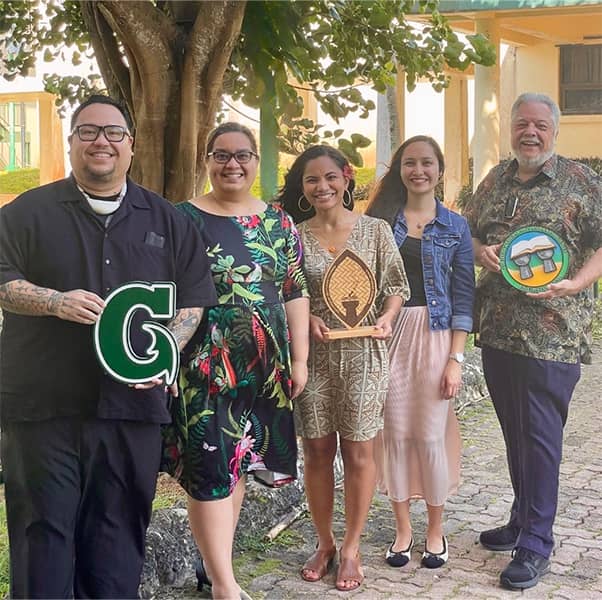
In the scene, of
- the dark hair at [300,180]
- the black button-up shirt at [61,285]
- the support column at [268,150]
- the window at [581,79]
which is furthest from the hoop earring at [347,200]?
the window at [581,79]

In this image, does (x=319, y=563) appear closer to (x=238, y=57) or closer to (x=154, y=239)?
(x=154, y=239)

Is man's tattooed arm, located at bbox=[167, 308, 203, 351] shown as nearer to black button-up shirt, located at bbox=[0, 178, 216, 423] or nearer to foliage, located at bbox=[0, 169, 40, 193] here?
black button-up shirt, located at bbox=[0, 178, 216, 423]

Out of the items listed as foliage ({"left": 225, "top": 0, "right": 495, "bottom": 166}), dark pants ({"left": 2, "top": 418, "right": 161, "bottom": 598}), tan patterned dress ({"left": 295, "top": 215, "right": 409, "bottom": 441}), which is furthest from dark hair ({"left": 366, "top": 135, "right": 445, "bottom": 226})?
dark pants ({"left": 2, "top": 418, "right": 161, "bottom": 598})

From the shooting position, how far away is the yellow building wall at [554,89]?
1780cm

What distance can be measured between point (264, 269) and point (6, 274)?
3.39ft

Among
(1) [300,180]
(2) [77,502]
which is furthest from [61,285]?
(1) [300,180]

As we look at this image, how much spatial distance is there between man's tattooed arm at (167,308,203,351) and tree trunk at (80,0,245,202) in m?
1.75

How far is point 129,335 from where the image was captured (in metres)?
3.28

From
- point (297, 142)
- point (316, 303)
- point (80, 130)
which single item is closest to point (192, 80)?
point (297, 142)

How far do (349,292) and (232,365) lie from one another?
2.21 ft

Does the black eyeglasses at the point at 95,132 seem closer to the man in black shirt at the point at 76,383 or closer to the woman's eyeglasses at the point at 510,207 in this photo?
the man in black shirt at the point at 76,383


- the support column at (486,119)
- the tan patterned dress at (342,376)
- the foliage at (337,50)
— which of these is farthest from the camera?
the support column at (486,119)

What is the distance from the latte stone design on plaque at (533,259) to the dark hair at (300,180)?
2.44ft

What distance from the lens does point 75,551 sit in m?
3.42
